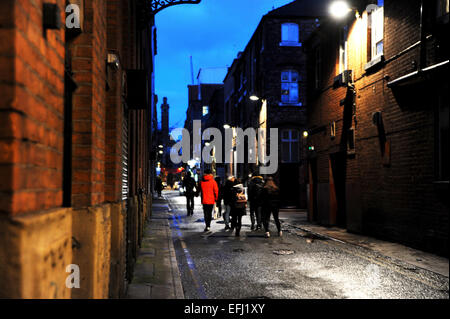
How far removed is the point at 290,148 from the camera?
29109 millimetres

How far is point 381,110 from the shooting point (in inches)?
521

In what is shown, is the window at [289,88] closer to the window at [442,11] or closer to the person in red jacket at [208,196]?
the person in red jacket at [208,196]

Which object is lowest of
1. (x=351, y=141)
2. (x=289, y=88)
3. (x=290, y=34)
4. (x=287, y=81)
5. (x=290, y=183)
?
(x=290, y=183)

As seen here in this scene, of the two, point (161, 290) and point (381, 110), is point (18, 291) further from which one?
point (381, 110)

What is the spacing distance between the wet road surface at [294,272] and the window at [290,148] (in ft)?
52.4

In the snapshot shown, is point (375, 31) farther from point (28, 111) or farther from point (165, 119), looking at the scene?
point (165, 119)

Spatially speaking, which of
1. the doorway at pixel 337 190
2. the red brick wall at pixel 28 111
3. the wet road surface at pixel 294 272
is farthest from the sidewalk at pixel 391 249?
the red brick wall at pixel 28 111

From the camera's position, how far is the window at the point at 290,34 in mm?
29797

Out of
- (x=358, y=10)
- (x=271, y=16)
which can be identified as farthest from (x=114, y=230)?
(x=271, y=16)

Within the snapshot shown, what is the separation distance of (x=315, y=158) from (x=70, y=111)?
16.9m

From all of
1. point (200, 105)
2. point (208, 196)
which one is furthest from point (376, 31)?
point (200, 105)

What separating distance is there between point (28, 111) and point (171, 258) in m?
8.41

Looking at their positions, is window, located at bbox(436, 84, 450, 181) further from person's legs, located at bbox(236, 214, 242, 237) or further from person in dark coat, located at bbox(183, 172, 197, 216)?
person in dark coat, located at bbox(183, 172, 197, 216)

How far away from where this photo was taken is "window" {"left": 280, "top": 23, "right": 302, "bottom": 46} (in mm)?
29797
